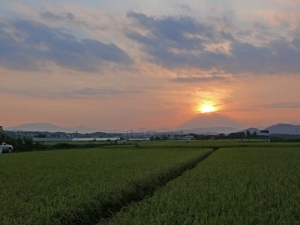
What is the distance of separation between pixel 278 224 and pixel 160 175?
7986 mm

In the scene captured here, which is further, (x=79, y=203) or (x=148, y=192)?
(x=148, y=192)

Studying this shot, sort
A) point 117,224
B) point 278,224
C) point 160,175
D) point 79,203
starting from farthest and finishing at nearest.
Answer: point 160,175 → point 79,203 → point 117,224 → point 278,224

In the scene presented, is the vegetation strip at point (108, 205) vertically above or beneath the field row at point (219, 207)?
beneath

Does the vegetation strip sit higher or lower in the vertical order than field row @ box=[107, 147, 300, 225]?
lower

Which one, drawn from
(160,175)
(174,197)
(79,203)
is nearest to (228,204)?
(174,197)

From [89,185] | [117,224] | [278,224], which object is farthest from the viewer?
[89,185]

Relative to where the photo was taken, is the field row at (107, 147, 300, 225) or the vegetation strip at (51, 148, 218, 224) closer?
the field row at (107, 147, 300, 225)

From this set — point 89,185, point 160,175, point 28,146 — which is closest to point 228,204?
point 89,185

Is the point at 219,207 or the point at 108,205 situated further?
the point at 108,205

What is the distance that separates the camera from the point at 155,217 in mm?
5746

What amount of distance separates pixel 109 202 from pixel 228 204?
121 inches

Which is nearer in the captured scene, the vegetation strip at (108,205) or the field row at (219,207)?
the field row at (219,207)

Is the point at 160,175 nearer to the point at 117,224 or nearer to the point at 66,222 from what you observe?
the point at 66,222

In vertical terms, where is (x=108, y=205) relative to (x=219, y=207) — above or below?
below
